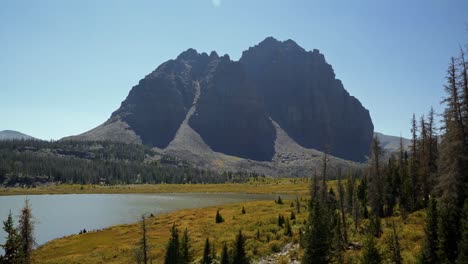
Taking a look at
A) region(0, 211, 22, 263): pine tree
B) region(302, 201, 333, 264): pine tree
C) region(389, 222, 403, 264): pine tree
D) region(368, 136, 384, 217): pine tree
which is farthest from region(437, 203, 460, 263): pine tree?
region(0, 211, 22, 263): pine tree

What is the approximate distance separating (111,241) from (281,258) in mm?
34298

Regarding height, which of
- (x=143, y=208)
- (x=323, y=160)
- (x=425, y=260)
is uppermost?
(x=323, y=160)

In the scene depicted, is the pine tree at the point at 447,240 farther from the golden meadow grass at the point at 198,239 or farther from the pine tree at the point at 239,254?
the pine tree at the point at 239,254

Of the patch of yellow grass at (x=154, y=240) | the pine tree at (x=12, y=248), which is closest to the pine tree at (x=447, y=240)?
the patch of yellow grass at (x=154, y=240)

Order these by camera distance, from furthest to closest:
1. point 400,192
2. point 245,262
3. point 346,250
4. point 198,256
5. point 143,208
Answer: point 143,208, point 400,192, point 198,256, point 346,250, point 245,262

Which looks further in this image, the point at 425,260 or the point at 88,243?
the point at 88,243

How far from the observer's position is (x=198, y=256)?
154 feet

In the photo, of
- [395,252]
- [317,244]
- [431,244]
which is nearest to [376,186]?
[395,252]

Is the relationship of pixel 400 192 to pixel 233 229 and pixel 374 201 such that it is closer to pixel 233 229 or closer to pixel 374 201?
pixel 374 201

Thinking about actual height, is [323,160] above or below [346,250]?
above

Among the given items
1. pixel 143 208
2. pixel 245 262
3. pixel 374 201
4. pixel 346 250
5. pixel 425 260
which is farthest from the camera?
pixel 143 208

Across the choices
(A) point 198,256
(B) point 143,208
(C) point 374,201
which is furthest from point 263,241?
(B) point 143,208

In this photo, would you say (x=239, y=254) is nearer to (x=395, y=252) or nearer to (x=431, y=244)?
(x=395, y=252)

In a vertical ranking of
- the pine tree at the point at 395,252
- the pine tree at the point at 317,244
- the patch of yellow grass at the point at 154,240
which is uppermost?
the pine tree at the point at 317,244
